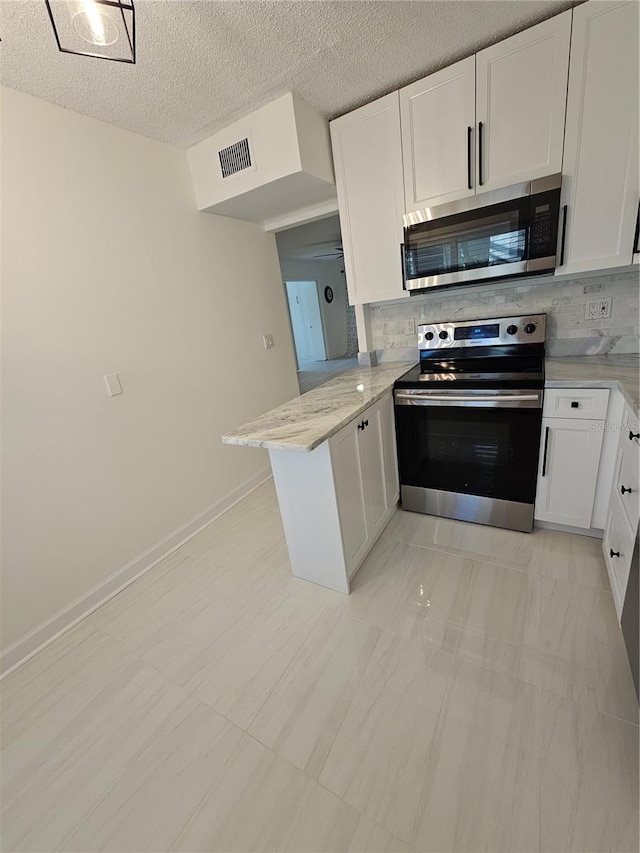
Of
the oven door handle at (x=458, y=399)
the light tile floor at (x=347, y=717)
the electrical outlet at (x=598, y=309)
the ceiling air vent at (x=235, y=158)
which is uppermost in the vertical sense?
the ceiling air vent at (x=235, y=158)

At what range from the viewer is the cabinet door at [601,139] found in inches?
58.1

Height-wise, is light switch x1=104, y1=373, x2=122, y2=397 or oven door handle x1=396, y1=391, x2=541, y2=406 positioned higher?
light switch x1=104, y1=373, x2=122, y2=397

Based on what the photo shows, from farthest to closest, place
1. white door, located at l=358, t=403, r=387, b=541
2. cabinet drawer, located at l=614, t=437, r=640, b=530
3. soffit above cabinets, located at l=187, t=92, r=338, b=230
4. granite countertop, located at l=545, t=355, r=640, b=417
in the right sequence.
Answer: soffit above cabinets, located at l=187, t=92, r=338, b=230
white door, located at l=358, t=403, r=387, b=541
granite countertop, located at l=545, t=355, r=640, b=417
cabinet drawer, located at l=614, t=437, r=640, b=530

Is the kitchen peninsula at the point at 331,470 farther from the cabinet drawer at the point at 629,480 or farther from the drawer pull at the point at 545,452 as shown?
the cabinet drawer at the point at 629,480

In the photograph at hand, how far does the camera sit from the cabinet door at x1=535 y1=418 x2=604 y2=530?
1.69 metres

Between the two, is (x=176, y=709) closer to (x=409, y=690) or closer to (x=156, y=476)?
(x=409, y=690)

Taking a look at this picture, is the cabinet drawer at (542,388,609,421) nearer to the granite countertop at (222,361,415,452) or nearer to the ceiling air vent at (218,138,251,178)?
the granite countertop at (222,361,415,452)

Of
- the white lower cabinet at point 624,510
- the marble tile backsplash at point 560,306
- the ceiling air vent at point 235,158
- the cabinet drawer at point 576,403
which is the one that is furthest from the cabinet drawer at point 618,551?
the ceiling air vent at point 235,158

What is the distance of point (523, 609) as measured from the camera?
5.07 ft

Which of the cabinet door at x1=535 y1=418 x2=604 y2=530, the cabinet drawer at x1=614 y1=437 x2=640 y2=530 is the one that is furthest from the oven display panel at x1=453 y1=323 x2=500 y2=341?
the cabinet drawer at x1=614 y1=437 x2=640 y2=530

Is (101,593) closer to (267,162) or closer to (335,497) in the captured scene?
(335,497)

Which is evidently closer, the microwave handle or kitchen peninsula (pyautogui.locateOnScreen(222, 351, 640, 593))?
kitchen peninsula (pyautogui.locateOnScreen(222, 351, 640, 593))

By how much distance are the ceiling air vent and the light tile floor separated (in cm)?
246

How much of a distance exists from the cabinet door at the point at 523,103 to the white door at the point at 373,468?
1376mm
